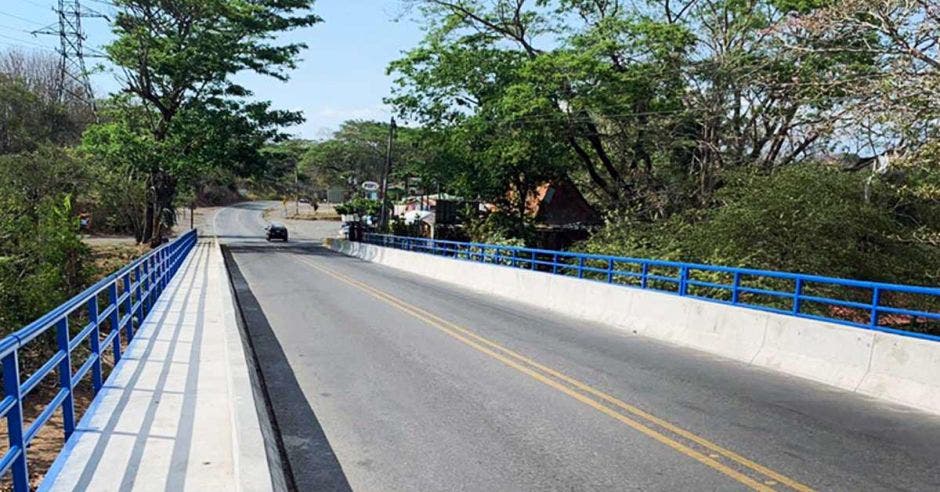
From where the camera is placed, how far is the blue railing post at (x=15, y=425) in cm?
377

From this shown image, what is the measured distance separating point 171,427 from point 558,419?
345 cm

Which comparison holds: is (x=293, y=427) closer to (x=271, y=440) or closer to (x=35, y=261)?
(x=271, y=440)

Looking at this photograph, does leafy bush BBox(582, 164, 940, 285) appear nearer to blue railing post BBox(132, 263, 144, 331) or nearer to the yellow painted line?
the yellow painted line

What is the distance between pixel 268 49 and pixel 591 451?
4289 cm

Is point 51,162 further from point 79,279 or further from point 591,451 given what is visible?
point 591,451

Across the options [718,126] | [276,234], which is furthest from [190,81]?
[718,126]

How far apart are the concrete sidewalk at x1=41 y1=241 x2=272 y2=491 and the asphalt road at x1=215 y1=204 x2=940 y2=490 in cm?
57

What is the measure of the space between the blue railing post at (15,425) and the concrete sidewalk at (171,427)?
1.05ft

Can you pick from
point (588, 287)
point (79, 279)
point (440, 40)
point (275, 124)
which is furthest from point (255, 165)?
point (588, 287)

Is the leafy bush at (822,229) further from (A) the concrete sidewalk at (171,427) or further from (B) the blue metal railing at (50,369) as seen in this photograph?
(B) the blue metal railing at (50,369)

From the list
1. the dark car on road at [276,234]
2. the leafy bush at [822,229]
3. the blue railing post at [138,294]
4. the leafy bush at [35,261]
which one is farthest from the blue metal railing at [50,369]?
the dark car on road at [276,234]

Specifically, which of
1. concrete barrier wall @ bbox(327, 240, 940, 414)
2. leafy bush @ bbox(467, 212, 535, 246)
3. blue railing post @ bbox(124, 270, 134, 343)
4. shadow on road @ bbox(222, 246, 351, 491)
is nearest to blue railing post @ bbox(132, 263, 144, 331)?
blue railing post @ bbox(124, 270, 134, 343)

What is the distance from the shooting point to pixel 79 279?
64.0 ft

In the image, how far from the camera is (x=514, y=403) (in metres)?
7.15
